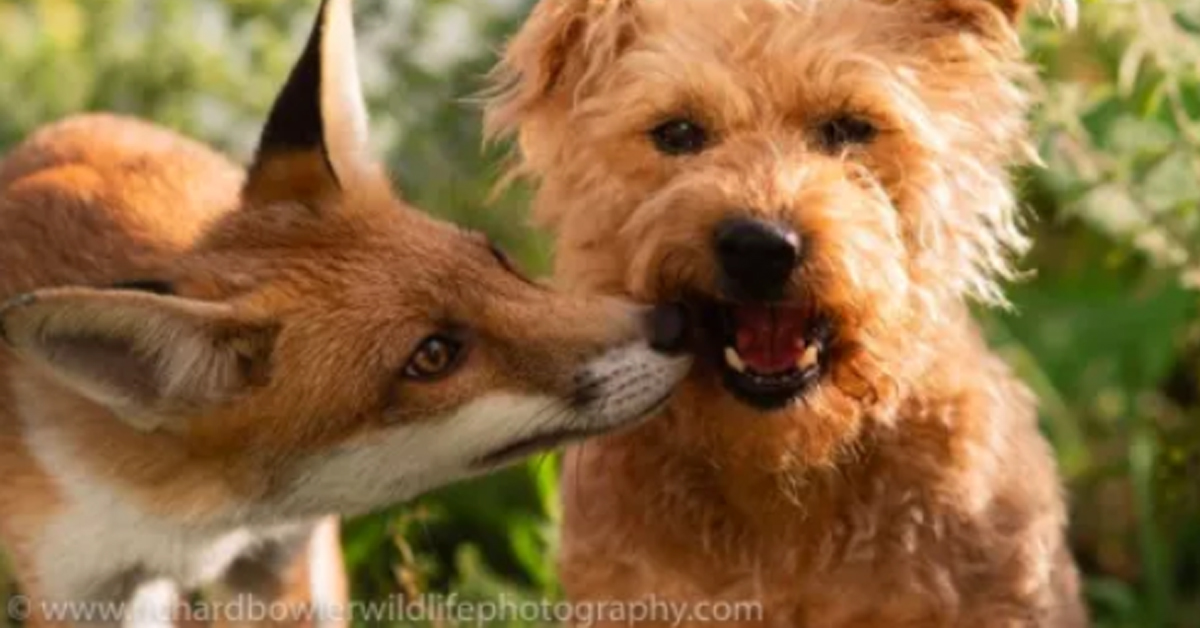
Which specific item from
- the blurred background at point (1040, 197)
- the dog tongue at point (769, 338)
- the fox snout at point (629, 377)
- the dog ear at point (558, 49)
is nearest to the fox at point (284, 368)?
the fox snout at point (629, 377)

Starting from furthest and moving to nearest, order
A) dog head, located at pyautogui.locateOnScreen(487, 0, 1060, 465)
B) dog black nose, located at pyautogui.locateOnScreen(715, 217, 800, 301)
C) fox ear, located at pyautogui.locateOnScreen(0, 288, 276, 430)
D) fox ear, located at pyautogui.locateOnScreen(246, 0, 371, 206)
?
fox ear, located at pyautogui.locateOnScreen(246, 0, 371, 206)
dog head, located at pyautogui.locateOnScreen(487, 0, 1060, 465)
dog black nose, located at pyautogui.locateOnScreen(715, 217, 800, 301)
fox ear, located at pyautogui.locateOnScreen(0, 288, 276, 430)

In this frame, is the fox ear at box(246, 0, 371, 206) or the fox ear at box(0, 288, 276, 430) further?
the fox ear at box(246, 0, 371, 206)

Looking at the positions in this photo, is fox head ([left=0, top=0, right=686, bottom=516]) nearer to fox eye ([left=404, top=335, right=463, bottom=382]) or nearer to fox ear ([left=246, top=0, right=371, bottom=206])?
fox eye ([left=404, top=335, right=463, bottom=382])

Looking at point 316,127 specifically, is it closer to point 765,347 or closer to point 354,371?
point 354,371

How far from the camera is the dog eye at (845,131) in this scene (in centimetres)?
492

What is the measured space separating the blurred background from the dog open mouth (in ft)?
3.93

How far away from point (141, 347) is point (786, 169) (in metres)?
1.18

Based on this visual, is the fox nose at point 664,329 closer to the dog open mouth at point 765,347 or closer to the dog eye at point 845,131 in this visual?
the dog open mouth at point 765,347

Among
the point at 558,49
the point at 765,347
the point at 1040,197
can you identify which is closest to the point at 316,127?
the point at 558,49

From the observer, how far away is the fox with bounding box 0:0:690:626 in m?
4.66

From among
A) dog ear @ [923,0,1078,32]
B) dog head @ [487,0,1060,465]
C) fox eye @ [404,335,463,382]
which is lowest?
fox eye @ [404,335,463,382]

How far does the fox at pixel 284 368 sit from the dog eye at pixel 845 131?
498mm

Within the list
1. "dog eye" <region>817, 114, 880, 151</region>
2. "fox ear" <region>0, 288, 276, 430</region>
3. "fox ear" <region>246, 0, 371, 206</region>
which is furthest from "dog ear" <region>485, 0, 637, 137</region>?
"fox ear" <region>0, 288, 276, 430</region>

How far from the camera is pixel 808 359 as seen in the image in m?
4.80
